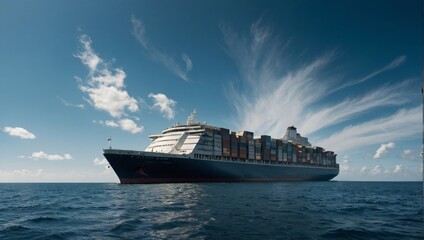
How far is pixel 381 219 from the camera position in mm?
18953

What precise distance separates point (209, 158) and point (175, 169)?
1123cm

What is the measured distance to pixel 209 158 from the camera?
215 ft

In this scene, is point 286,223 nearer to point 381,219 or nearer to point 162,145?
point 381,219

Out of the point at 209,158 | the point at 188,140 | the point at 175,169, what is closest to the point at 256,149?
the point at 209,158

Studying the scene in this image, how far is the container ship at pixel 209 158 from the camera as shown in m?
53.6

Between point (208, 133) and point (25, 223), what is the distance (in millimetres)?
52261

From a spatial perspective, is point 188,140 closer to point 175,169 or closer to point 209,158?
point 209,158

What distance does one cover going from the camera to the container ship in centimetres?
5359

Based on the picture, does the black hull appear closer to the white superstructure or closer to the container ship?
the container ship

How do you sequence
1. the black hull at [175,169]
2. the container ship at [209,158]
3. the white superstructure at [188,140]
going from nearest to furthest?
the black hull at [175,169] < the container ship at [209,158] < the white superstructure at [188,140]

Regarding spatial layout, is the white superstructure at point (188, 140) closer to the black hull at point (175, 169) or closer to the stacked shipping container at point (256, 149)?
the stacked shipping container at point (256, 149)

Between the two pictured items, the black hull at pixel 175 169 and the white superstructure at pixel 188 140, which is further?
the white superstructure at pixel 188 140

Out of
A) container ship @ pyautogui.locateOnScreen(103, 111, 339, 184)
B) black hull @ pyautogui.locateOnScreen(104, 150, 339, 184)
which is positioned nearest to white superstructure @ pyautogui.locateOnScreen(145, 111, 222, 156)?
container ship @ pyautogui.locateOnScreen(103, 111, 339, 184)

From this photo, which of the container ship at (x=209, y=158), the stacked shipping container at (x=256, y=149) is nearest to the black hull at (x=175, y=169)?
the container ship at (x=209, y=158)
